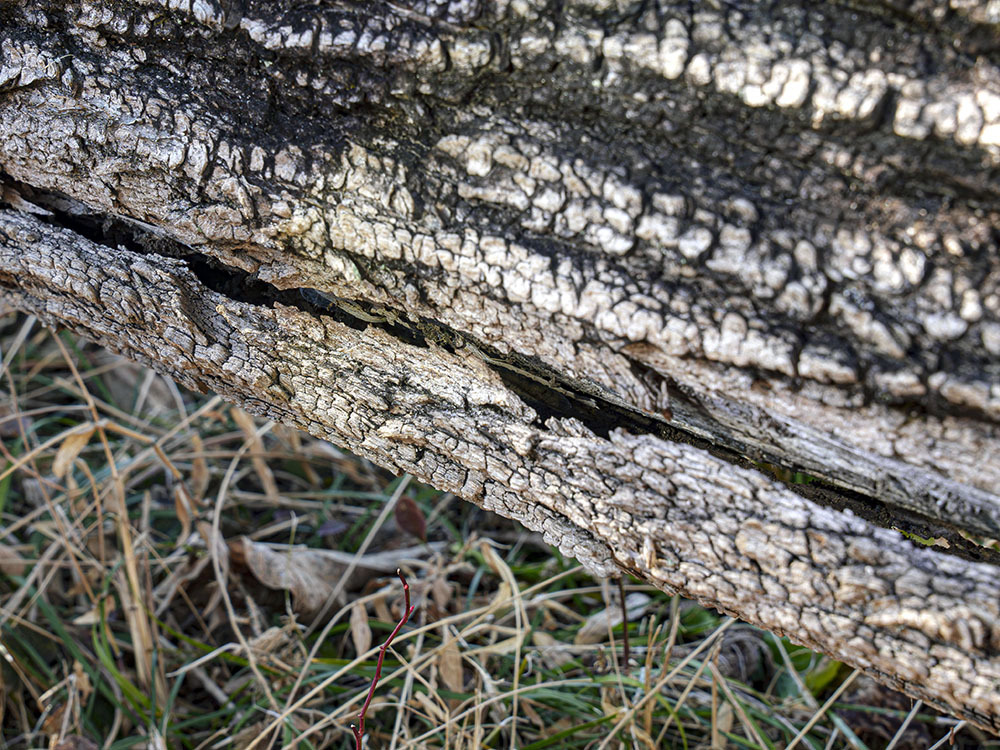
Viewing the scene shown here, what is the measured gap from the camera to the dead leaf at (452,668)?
154 cm

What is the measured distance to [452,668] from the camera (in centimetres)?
155

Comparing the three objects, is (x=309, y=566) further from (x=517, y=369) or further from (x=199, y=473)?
(x=517, y=369)

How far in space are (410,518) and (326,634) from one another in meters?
0.30

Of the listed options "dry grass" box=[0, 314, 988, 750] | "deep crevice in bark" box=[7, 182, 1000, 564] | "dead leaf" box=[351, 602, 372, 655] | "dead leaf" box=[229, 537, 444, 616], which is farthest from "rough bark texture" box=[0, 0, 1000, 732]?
"dead leaf" box=[229, 537, 444, 616]

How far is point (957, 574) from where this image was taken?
32.1 inches

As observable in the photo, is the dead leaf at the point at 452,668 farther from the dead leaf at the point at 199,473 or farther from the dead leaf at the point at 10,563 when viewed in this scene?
the dead leaf at the point at 10,563

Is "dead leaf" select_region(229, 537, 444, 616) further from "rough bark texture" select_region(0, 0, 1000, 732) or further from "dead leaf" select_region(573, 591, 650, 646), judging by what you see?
"rough bark texture" select_region(0, 0, 1000, 732)

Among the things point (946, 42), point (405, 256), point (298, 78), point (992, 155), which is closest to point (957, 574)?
point (992, 155)

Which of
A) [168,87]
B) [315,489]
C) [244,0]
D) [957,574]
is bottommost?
[315,489]

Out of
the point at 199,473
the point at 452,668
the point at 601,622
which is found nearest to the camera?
the point at 452,668

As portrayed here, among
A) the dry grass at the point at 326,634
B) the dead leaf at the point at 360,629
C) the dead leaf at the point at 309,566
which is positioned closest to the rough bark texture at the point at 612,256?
the dry grass at the point at 326,634

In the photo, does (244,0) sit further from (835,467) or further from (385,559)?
(385,559)

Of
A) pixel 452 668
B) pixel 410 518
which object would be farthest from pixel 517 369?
pixel 410 518

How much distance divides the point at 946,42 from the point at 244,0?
2.42 ft
